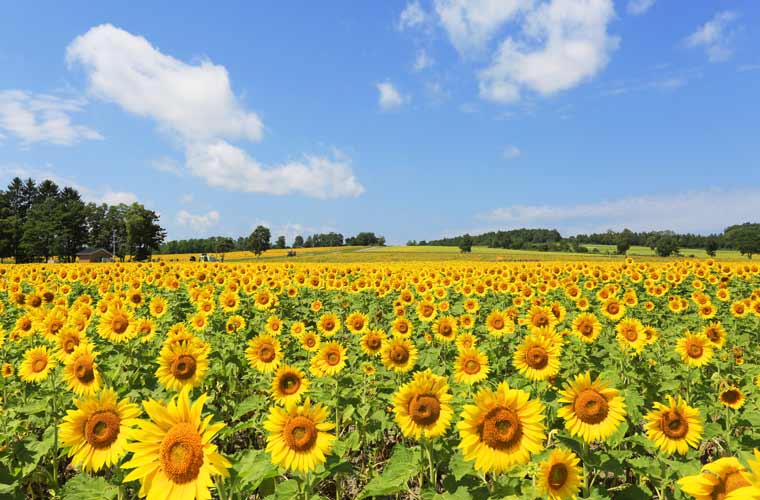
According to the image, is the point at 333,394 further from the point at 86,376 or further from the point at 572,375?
the point at 572,375

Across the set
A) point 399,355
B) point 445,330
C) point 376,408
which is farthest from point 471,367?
point 445,330

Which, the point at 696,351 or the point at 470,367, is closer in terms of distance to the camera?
the point at 470,367

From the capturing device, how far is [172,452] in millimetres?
2688

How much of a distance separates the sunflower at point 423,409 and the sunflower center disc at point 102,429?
87.4 inches

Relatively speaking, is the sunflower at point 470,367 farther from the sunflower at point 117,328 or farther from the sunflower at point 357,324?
the sunflower at point 117,328

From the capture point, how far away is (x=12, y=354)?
26.9 feet

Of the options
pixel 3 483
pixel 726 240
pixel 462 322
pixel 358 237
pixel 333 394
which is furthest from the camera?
pixel 358 237

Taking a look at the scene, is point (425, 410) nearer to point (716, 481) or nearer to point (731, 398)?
point (716, 481)

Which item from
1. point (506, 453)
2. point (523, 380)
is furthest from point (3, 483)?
point (523, 380)

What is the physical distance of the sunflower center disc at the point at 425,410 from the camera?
3.59m

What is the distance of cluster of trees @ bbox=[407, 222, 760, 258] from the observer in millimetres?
92125

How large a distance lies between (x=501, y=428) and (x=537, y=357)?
2.31 m

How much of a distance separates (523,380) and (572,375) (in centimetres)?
110

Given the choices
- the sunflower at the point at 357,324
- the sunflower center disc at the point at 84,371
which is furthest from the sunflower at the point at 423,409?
the sunflower at the point at 357,324
